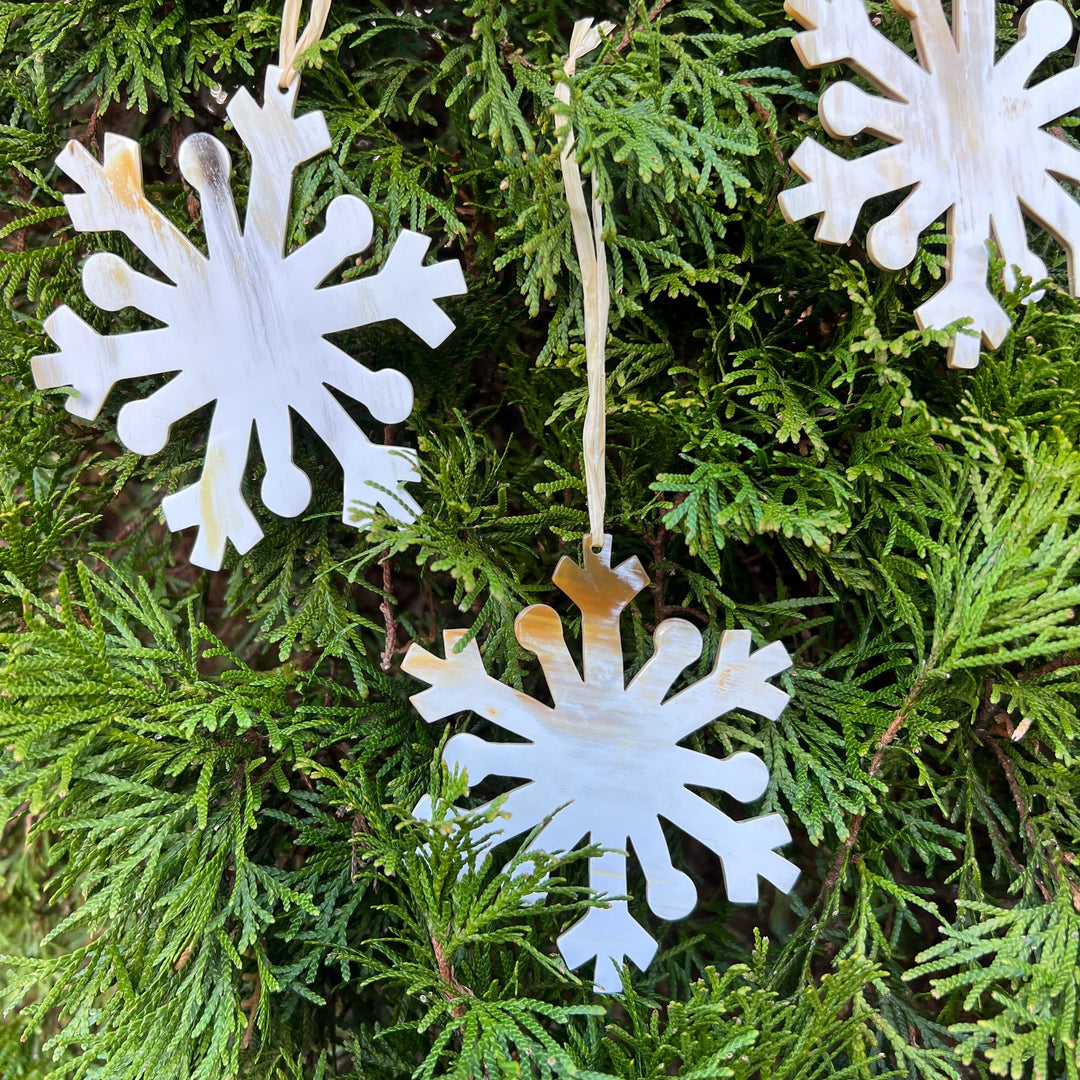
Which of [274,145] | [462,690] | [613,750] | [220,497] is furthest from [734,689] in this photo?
[274,145]

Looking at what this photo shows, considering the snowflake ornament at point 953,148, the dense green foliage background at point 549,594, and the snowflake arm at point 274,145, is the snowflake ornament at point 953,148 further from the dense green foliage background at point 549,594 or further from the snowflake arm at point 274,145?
the snowflake arm at point 274,145

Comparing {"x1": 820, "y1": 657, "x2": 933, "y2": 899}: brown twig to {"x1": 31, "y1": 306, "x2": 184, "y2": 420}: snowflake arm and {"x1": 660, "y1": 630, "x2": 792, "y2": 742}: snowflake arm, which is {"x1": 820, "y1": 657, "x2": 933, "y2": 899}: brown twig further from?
{"x1": 31, "y1": 306, "x2": 184, "y2": 420}: snowflake arm

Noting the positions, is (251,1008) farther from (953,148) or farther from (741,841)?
(953,148)

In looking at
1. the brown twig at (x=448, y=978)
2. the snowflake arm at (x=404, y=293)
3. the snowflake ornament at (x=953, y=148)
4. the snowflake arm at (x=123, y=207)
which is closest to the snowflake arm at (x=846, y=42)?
the snowflake ornament at (x=953, y=148)

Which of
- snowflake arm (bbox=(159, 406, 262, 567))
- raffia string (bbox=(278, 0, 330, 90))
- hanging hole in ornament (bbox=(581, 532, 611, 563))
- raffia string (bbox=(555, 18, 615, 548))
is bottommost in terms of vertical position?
hanging hole in ornament (bbox=(581, 532, 611, 563))

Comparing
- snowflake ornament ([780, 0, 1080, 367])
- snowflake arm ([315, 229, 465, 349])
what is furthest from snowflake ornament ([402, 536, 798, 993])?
snowflake ornament ([780, 0, 1080, 367])

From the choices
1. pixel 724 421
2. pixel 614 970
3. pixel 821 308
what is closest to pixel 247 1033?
pixel 614 970
